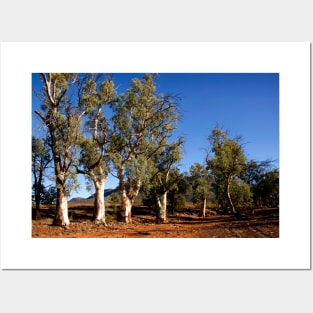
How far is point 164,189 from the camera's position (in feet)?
28.6

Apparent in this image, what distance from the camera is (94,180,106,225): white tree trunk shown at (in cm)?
796

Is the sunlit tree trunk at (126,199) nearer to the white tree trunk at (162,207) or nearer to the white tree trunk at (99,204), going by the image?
the white tree trunk at (99,204)

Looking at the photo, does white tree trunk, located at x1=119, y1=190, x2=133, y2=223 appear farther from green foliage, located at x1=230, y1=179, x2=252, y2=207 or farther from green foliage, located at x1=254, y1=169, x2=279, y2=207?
green foliage, located at x1=254, y1=169, x2=279, y2=207

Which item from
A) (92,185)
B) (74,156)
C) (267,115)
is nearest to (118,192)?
(92,185)

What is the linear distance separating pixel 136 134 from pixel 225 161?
2075mm

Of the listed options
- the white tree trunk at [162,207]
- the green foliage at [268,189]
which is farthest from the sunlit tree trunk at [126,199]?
the green foliage at [268,189]

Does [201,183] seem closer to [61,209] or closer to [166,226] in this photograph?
[166,226]

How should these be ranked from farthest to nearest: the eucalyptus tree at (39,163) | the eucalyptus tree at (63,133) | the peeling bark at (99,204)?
the peeling bark at (99,204), the eucalyptus tree at (63,133), the eucalyptus tree at (39,163)

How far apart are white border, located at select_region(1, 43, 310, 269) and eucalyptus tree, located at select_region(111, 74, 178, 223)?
1754 mm

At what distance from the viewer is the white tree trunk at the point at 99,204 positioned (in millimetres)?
7957

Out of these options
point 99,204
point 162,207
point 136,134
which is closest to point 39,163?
point 99,204

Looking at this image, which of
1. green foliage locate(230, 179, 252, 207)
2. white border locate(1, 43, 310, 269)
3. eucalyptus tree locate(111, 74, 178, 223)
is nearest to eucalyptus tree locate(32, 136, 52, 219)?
white border locate(1, 43, 310, 269)

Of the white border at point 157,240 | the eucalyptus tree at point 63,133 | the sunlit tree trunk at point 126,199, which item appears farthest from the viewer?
the sunlit tree trunk at point 126,199
